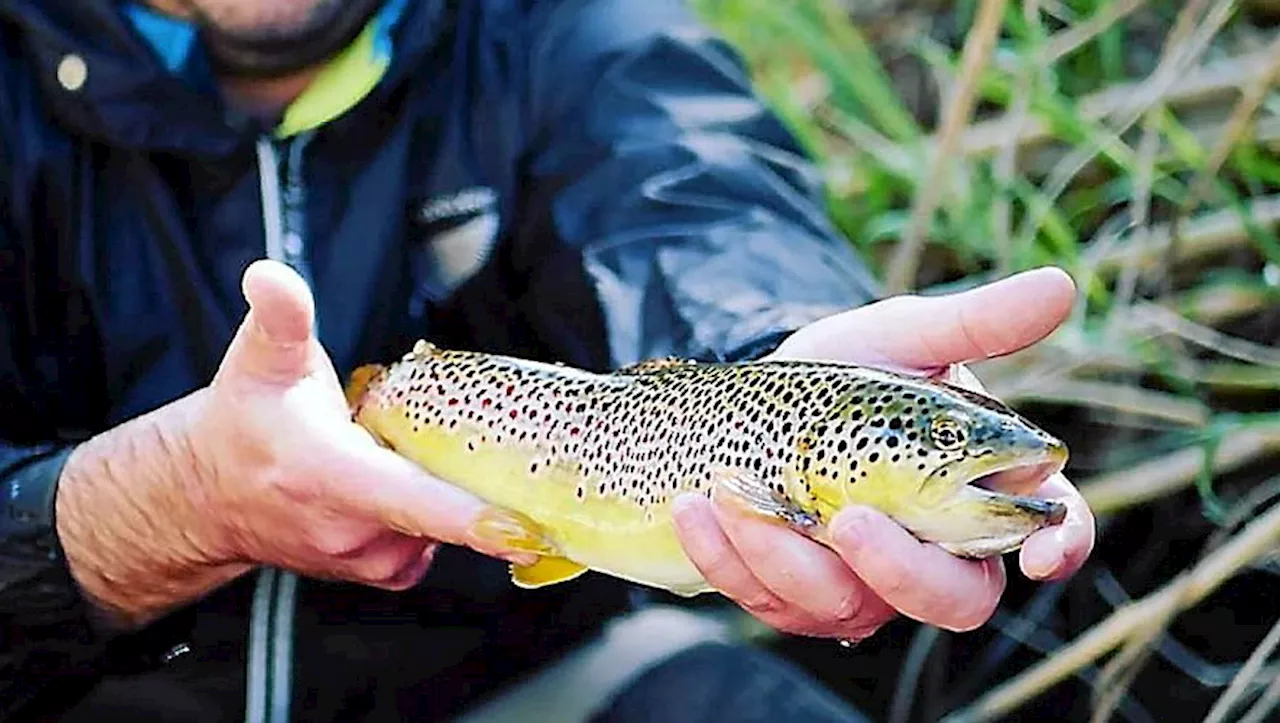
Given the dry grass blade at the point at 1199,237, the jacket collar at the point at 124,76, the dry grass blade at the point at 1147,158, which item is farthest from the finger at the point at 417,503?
the dry grass blade at the point at 1199,237

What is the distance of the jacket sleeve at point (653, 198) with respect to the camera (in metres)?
1.25

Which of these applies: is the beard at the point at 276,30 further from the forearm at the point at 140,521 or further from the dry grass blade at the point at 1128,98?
the dry grass blade at the point at 1128,98

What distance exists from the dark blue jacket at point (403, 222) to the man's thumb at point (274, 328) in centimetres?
25

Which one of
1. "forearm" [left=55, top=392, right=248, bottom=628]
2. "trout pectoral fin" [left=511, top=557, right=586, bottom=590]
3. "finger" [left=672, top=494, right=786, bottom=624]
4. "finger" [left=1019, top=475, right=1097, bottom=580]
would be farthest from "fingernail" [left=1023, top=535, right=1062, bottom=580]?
"forearm" [left=55, top=392, right=248, bottom=628]

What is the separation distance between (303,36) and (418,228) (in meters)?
0.15

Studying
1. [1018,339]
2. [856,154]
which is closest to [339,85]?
[1018,339]

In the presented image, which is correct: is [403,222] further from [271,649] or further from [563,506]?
[563,506]

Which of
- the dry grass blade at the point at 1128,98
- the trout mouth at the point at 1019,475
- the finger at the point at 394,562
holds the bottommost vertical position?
the dry grass blade at the point at 1128,98

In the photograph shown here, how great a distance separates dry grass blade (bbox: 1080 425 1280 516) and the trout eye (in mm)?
858

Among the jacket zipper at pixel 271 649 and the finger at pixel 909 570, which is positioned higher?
the finger at pixel 909 570

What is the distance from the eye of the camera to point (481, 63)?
1.36 metres

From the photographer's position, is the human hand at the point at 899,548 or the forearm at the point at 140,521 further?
the forearm at the point at 140,521

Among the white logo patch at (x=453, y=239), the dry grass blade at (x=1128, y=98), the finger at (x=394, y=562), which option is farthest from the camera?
the dry grass blade at (x=1128, y=98)

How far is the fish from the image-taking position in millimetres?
842
